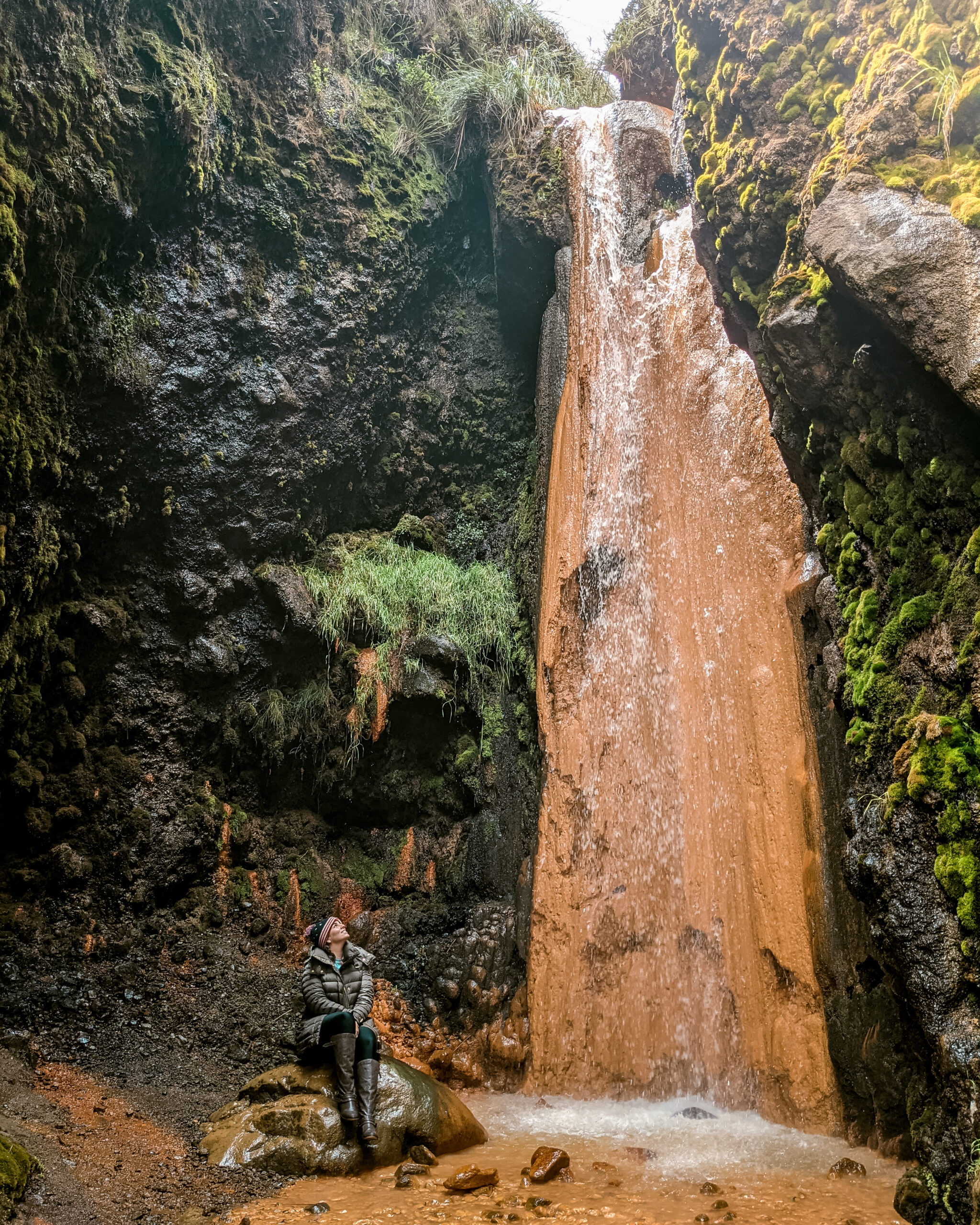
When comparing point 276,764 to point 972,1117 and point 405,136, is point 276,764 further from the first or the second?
point 405,136

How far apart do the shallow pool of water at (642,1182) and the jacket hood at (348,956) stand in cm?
117

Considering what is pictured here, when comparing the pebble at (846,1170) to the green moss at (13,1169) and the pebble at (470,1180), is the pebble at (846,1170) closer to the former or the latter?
the pebble at (470,1180)

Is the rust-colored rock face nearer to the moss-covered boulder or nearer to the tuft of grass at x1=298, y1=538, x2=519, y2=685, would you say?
the tuft of grass at x1=298, y1=538, x2=519, y2=685

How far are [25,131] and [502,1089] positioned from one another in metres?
7.60

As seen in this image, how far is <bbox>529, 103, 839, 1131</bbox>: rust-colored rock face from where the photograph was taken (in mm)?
5594

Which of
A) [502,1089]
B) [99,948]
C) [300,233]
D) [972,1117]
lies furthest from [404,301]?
[972,1117]

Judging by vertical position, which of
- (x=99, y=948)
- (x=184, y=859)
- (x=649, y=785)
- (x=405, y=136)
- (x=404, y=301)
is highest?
(x=405, y=136)

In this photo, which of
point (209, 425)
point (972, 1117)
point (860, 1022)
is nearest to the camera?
point (972, 1117)

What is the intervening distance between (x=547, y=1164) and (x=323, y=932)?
6.33ft

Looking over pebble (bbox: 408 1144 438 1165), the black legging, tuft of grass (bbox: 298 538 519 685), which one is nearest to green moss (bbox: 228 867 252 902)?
tuft of grass (bbox: 298 538 519 685)

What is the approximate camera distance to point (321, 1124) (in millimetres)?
4363

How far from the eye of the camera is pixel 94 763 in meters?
6.38

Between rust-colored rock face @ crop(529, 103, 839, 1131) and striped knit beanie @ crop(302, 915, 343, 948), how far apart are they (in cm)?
198

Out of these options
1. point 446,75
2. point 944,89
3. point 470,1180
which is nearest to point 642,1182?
point 470,1180
